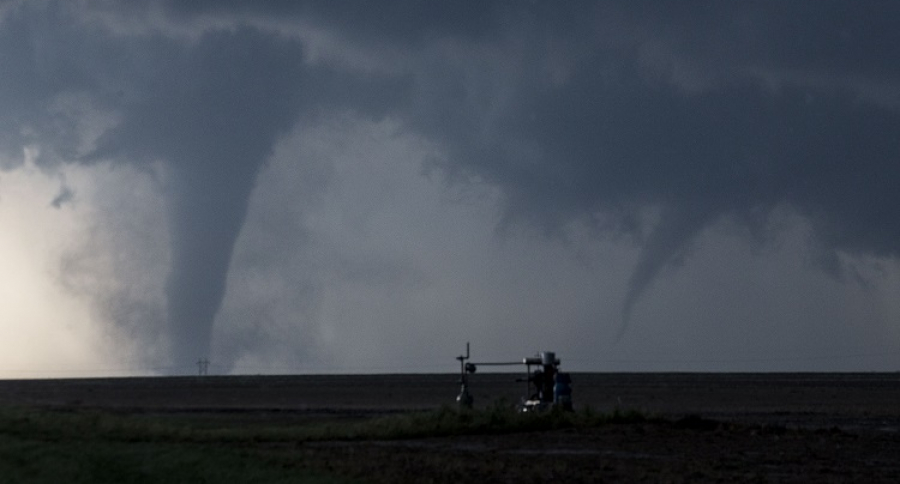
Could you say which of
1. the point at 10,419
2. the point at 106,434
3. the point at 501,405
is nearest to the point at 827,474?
the point at 501,405

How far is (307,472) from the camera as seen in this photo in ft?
82.5

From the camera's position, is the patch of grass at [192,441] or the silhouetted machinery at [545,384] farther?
the silhouetted machinery at [545,384]

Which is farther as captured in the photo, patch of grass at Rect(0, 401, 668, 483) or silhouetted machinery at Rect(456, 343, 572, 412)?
silhouetted machinery at Rect(456, 343, 572, 412)

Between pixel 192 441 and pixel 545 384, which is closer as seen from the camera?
pixel 192 441

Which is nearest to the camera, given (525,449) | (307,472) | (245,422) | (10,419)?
(307,472)

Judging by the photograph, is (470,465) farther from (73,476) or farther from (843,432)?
(843,432)

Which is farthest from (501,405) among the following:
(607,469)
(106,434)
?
(607,469)

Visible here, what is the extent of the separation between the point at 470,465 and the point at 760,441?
10010mm

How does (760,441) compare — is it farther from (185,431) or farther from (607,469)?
(185,431)

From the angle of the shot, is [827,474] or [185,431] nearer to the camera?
[827,474]

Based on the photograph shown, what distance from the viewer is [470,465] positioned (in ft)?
91.2

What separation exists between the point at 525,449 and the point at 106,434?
11.0 metres

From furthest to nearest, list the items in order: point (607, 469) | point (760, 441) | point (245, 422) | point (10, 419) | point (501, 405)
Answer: point (245, 422) < point (501, 405) < point (10, 419) < point (760, 441) < point (607, 469)

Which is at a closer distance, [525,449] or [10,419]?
[525,449]
